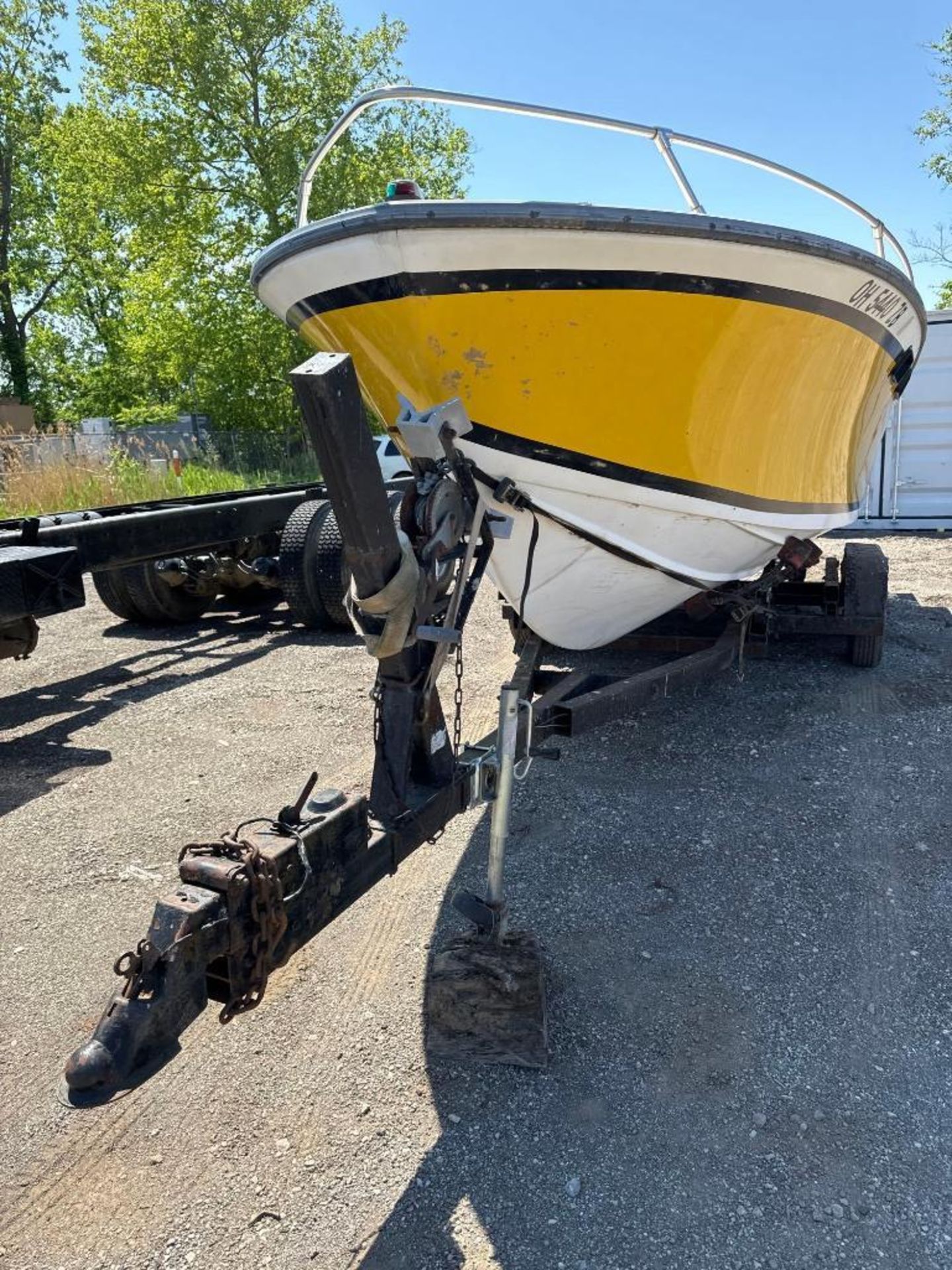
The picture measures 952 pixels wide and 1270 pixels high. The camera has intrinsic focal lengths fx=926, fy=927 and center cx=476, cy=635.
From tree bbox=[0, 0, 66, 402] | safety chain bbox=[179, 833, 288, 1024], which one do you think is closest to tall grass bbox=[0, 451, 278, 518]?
safety chain bbox=[179, 833, 288, 1024]

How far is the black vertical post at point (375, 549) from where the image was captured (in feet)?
6.73

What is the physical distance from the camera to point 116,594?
23.7 ft

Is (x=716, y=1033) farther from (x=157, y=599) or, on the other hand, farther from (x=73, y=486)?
(x=73, y=486)

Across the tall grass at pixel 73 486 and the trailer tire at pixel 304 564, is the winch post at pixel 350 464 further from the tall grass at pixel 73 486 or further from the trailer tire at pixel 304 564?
the tall grass at pixel 73 486

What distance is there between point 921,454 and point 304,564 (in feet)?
25.0

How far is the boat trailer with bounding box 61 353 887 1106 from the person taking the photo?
1667 millimetres

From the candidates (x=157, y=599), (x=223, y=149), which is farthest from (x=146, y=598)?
(x=223, y=149)

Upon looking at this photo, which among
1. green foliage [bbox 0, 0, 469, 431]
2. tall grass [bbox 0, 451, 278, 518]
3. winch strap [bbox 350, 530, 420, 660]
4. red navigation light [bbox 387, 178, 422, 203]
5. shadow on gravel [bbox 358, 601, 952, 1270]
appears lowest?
shadow on gravel [bbox 358, 601, 952, 1270]

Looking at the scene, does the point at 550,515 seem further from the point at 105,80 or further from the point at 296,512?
the point at 105,80

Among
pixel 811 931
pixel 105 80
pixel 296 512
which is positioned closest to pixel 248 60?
pixel 105 80

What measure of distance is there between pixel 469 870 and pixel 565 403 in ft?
5.59

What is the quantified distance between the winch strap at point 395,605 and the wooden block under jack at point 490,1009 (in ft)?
2.96

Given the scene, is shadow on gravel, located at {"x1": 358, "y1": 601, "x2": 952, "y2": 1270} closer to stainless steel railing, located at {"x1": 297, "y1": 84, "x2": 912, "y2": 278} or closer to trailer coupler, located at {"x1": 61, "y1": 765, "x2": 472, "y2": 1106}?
trailer coupler, located at {"x1": 61, "y1": 765, "x2": 472, "y2": 1106}

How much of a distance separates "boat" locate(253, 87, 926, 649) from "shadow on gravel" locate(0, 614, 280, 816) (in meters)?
2.43
